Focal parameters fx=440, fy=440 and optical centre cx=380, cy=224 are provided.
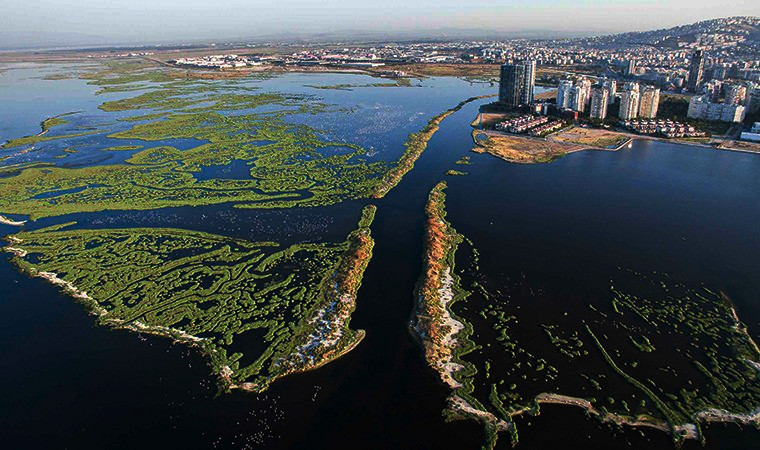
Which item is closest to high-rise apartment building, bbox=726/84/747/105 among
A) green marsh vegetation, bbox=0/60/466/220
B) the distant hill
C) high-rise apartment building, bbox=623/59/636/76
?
green marsh vegetation, bbox=0/60/466/220

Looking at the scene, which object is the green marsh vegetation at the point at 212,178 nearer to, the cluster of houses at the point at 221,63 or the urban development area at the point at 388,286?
the urban development area at the point at 388,286

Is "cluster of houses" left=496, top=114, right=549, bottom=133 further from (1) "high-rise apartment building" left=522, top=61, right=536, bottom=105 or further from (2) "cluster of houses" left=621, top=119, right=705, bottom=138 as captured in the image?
(1) "high-rise apartment building" left=522, top=61, right=536, bottom=105

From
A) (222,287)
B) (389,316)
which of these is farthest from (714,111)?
(222,287)

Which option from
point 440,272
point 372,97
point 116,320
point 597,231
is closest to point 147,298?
point 116,320

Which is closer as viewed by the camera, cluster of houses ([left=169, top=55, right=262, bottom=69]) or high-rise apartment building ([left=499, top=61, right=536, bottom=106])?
high-rise apartment building ([left=499, top=61, right=536, bottom=106])

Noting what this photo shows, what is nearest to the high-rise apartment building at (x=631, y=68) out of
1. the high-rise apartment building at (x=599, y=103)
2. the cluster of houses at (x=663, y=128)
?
the high-rise apartment building at (x=599, y=103)

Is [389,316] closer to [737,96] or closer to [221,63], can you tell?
[737,96]
